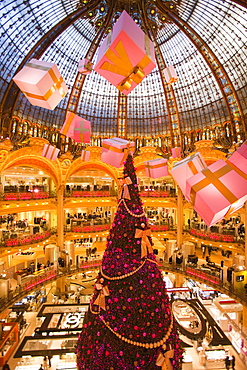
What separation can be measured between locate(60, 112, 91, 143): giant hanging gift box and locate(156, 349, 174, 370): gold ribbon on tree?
8643mm

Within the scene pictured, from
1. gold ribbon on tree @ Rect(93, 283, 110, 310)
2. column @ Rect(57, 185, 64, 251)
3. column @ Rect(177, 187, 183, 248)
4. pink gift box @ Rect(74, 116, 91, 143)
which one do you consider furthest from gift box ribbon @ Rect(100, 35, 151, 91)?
column @ Rect(177, 187, 183, 248)

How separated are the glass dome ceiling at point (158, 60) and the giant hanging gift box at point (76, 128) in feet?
40.1

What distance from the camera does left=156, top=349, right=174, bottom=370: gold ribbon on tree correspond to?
5.63m

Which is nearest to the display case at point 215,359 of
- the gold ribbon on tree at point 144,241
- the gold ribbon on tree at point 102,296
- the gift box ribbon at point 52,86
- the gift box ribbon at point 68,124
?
the gold ribbon on tree at point 102,296

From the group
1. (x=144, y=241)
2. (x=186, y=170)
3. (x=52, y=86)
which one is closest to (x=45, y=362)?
(x=144, y=241)

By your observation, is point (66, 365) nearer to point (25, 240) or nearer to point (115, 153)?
point (25, 240)

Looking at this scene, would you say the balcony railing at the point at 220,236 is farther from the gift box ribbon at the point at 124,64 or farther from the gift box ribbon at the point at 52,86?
the gift box ribbon at the point at 52,86

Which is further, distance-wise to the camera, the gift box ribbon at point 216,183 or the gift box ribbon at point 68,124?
the gift box ribbon at point 68,124

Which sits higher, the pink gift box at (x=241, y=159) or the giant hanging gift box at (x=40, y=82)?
the giant hanging gift box at (x=40, y=82)

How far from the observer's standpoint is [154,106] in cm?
3052

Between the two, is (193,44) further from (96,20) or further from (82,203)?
(82,203)

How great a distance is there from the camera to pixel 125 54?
495 cm

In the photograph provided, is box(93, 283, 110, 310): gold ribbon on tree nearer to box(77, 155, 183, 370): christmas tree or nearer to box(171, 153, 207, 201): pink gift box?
box(77, 155, 183, 370): christmas tree

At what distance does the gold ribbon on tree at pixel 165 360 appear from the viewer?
563cm
